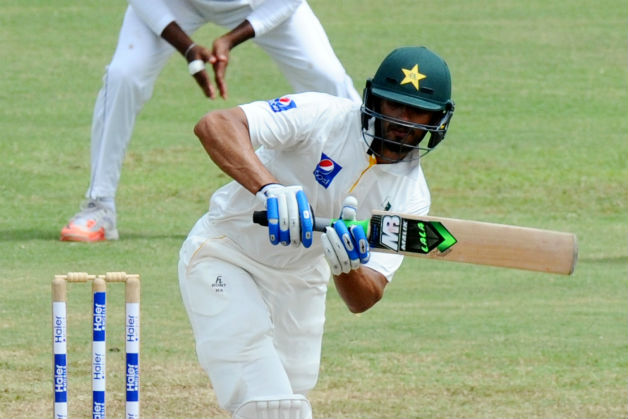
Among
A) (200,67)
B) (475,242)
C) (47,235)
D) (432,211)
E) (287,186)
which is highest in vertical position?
(200,67)

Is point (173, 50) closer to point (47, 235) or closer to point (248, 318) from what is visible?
point (47, 235)

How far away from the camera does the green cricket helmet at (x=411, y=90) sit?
4.58m

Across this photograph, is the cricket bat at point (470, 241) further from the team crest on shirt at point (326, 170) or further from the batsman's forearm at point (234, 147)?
the team crest on shirt at point (326, 170)

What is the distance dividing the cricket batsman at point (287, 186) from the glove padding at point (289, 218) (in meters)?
0.12

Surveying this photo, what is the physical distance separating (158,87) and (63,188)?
3.72m

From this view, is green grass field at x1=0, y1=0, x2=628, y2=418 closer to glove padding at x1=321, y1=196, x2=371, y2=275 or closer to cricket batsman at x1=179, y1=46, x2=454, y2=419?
cricket batsman at x1=179, y1=46, x2=454, y2=419

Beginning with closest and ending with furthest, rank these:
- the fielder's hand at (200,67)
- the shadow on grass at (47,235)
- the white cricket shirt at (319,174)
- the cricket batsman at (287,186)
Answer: the cricket batsman at (287,186), the white cricket shirt at (319,174), the fielder's hand at (200,67), the shadow on grass at (47,235)

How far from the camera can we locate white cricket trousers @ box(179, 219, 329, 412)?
4602 mm

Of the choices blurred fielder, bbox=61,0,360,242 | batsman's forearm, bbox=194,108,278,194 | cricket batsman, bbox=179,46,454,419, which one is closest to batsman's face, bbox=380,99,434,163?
cricket batsman, bbox=179,46,454,419

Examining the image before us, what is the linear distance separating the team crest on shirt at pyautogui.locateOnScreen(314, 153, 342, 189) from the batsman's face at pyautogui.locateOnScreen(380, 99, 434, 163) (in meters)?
0.16

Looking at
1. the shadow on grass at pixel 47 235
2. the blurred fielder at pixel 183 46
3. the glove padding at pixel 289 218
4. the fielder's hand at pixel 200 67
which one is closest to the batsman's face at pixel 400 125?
the glove padding at pixel 289 218

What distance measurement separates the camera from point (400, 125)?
4.60 metres

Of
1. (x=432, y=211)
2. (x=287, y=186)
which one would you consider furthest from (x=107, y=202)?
(x=287, y=186)

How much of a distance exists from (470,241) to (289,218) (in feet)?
1.71
